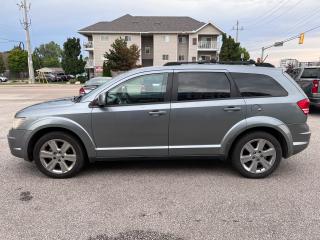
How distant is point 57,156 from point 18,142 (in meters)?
0.61

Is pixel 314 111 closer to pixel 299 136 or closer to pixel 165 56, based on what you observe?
pixel 299 136

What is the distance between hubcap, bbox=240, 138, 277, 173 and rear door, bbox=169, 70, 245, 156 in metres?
0.43

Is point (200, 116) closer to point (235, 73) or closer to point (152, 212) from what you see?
point (235, 73)

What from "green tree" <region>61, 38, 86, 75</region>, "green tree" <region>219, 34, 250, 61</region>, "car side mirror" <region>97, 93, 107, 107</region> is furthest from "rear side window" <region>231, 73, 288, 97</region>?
"green tree" <region>61, 38, 86, 75</region>

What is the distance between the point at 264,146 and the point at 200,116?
1111 millimetres

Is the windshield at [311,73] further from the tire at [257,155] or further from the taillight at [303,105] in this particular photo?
the tire at [257,155]

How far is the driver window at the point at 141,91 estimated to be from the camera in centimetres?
457

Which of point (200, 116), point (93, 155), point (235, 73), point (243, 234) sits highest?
point (235, 73)

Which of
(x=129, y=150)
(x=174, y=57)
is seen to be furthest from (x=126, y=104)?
(x=174, y=57)

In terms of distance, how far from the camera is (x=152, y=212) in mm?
3654

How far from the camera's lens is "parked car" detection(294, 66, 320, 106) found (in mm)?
10174

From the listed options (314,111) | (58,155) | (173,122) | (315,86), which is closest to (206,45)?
(314,111)

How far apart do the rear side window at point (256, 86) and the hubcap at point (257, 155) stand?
29.7 inches

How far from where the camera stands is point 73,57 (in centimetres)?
5103
